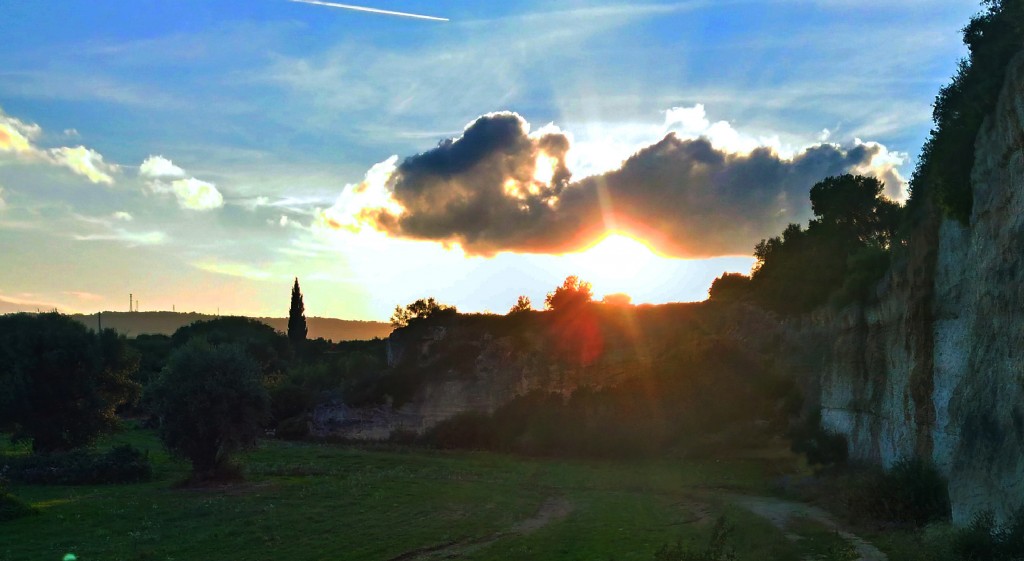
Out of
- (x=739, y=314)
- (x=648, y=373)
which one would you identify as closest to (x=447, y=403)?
(x=648, y=373)

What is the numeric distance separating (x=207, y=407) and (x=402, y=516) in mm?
16851

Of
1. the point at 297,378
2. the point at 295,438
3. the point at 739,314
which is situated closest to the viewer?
the point at 739,314

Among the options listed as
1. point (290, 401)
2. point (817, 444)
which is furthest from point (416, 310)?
point (817, 444)

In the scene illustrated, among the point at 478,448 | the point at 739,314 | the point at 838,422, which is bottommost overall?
the point at 478,448

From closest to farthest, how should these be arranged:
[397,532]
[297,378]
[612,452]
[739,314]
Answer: [397,532]
[612,452]
[739,314]
[297,378]

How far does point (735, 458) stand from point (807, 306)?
1275cm

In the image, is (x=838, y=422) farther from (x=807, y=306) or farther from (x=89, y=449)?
(x=89, y=449)

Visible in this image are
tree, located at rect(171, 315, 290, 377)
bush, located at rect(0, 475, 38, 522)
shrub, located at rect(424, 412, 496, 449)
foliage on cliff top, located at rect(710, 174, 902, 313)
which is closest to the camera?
bush, located at rect(0, 475, 38, 522)

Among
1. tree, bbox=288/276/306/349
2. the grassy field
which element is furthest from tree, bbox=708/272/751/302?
tree, bbox=288/276/306/349

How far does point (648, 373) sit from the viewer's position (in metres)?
73.0

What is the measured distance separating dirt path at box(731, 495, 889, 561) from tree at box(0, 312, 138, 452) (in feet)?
148

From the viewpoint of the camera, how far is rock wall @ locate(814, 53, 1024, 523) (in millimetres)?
20000

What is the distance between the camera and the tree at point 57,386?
2114 inches

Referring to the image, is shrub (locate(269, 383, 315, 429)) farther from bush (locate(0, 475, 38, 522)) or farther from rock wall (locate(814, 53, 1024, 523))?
rock wall (locate(814, 53, 1024, 523))
